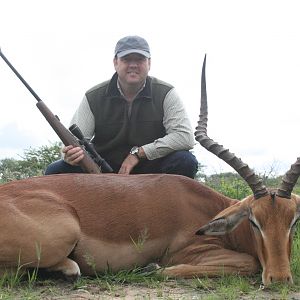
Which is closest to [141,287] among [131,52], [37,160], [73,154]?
[73,154]

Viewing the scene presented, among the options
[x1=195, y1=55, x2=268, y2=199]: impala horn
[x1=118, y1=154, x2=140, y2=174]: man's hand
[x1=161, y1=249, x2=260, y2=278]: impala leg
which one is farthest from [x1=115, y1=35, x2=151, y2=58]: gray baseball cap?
[x1=161, y1=249, x2=260, y2=278]: impala leg

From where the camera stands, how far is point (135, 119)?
7391 millimetres

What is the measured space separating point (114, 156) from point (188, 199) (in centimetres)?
214

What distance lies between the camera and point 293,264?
17.1ft

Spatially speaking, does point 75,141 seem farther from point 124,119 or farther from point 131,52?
point 131,52

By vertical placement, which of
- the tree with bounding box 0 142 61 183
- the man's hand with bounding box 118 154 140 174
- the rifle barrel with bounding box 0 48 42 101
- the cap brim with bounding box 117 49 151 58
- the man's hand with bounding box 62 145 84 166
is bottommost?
the tree with bounding box 0 142 61 183

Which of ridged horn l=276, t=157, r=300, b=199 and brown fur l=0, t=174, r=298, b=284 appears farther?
ridged horn l=276, t=157, r=300, b=199

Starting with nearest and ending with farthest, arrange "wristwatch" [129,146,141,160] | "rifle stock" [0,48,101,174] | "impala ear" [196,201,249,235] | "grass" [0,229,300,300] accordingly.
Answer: "grass" [0,229,300,300]
"impala ear" [196,201,249,235]
"rifle stock" [0,48,101,174]
"wristwatch" [129,146,141,160]

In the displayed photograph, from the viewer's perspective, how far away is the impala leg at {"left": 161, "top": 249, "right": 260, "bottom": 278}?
16.7 feet

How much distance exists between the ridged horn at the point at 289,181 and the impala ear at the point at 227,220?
336 mm

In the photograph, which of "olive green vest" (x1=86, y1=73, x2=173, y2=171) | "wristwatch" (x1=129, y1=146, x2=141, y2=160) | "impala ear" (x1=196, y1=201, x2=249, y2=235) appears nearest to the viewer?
"impala ear" (x1=196, y1=201, x2=249, y2=235)

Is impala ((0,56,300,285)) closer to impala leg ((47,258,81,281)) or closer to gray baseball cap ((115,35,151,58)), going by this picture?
impala leg ((47,258,81,281))

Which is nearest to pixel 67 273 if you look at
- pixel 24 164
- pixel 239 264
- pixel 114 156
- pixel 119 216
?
pixel 119 216

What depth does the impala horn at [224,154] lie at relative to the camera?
17.0ft
